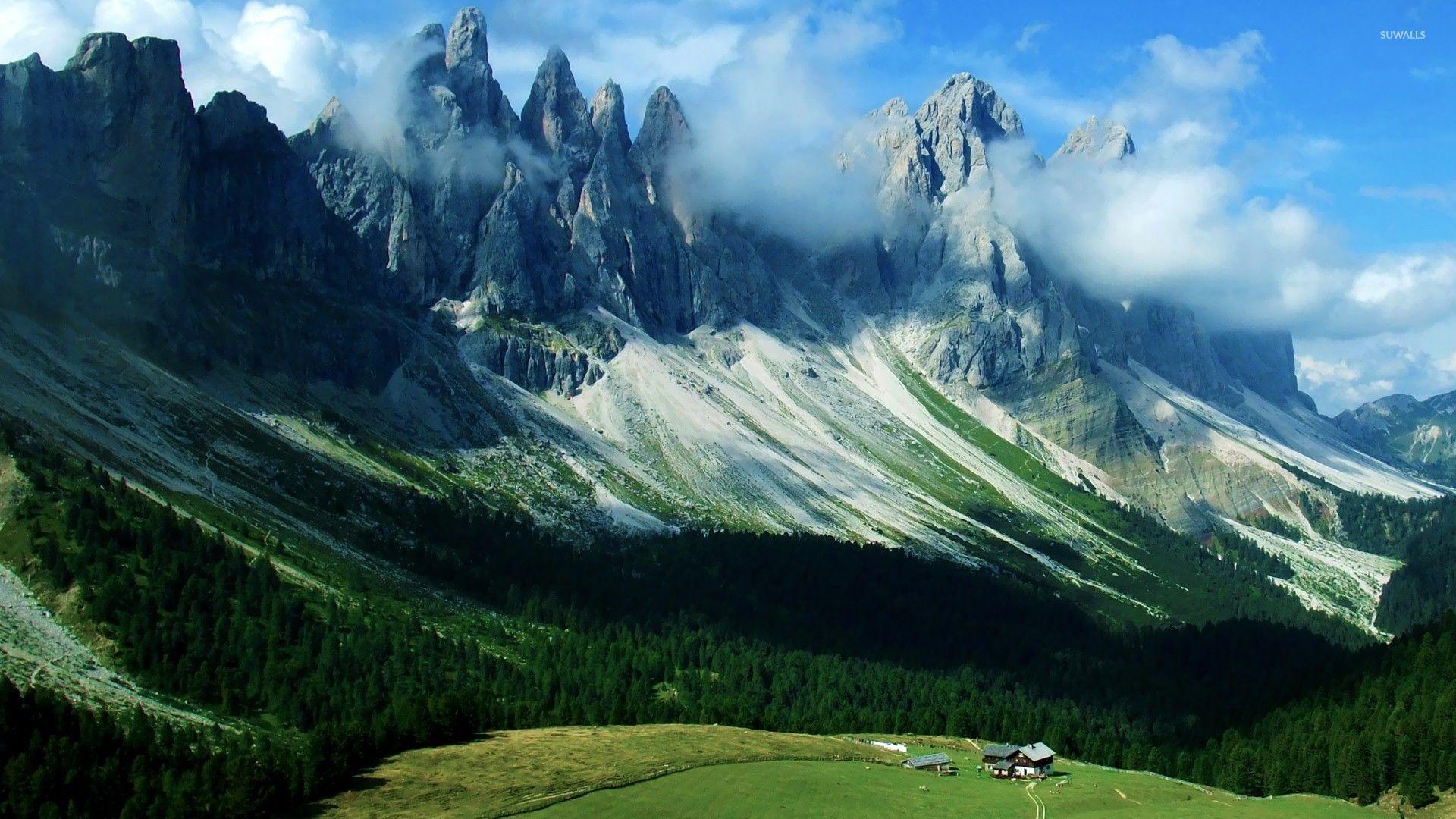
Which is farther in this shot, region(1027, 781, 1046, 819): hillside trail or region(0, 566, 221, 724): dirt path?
region(0, 566, 221, 724): dirt path

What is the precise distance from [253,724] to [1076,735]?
8623cm

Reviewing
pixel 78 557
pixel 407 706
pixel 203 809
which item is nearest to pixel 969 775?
pixel 407 706

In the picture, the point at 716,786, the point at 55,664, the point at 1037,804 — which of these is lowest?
the point at 55,664

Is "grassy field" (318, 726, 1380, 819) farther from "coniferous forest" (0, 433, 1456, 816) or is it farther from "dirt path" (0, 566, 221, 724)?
"dirt path" (0, 566, 221, 724)

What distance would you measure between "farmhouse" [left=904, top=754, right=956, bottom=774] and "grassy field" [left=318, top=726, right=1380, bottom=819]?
6.51 ft

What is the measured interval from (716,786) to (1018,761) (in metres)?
30.5

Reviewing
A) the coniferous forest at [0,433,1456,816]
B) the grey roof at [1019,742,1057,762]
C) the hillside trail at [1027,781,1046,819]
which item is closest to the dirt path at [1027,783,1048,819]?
the hillside trail at [1027,781,1046,819]

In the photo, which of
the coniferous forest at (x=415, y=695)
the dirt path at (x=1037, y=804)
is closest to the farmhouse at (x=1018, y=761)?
the dirt path at (x=1037, y=804)

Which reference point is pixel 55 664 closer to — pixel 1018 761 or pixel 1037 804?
pixel 1018 761

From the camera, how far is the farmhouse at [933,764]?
108812 mm

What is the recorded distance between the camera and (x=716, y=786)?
93750 mm

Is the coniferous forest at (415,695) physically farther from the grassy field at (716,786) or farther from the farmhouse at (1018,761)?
the farmhouse at (1018,761)

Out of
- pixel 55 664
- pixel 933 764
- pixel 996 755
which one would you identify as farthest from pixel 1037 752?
pixel 55 664

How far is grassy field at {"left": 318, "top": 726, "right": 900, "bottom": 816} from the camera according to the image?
8662 cm
